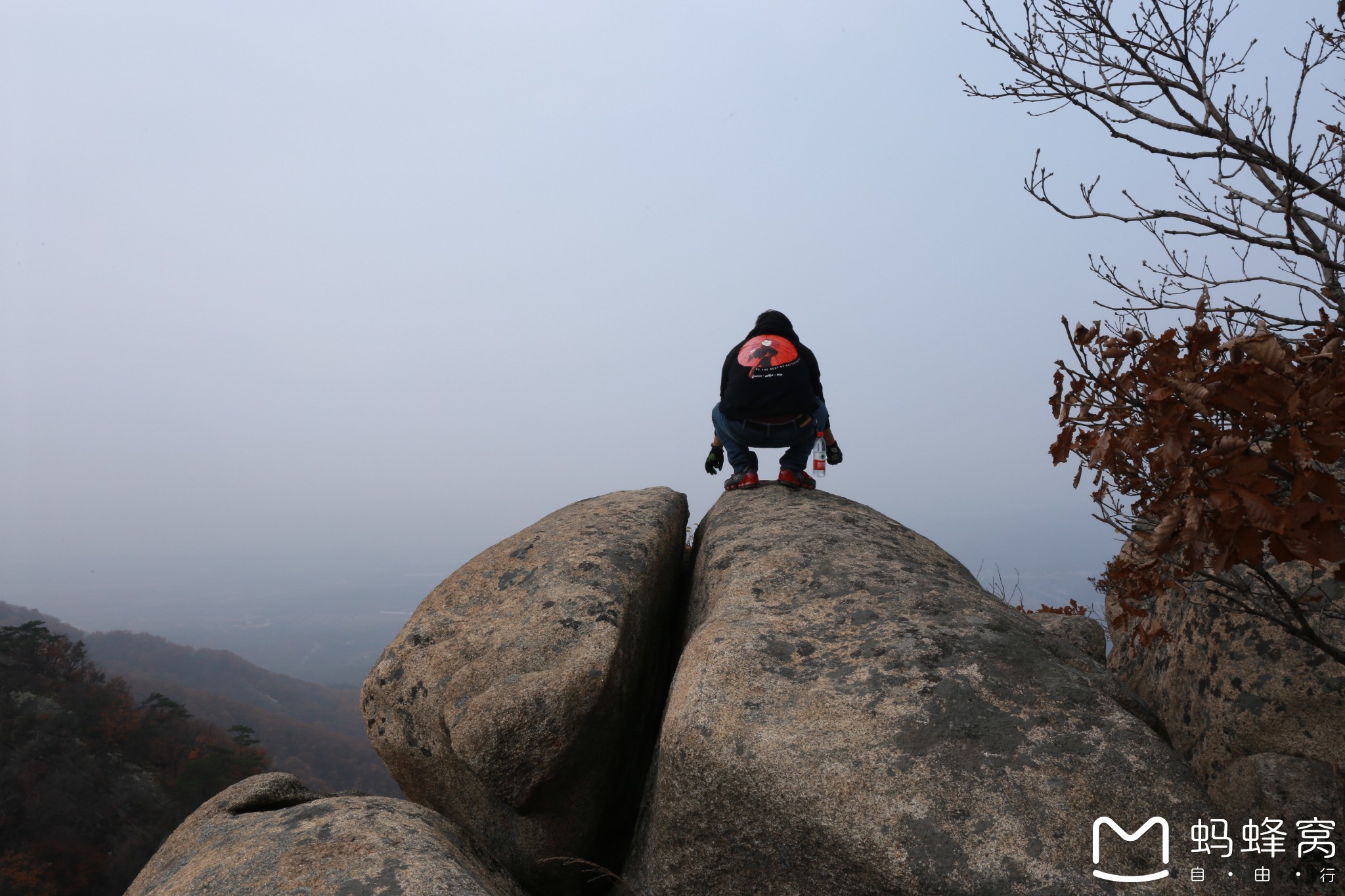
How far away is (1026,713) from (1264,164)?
4057 millimetres

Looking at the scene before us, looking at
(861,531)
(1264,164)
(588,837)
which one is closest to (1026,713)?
(861,531)

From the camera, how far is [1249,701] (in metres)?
5.66

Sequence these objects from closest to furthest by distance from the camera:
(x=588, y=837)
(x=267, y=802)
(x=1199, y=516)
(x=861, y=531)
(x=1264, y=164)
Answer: (x=1199, y=516) → (x=1264, y=164) → (x=267, y=802) → (x=588, y=837) → (x=861, y=531)

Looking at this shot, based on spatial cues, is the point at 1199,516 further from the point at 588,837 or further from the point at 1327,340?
the point at 588,837

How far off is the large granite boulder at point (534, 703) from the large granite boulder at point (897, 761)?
0.73 metres

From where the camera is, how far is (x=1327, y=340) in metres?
3.32

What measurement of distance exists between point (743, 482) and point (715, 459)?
2.11 ft

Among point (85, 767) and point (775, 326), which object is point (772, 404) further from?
point (85, 767)

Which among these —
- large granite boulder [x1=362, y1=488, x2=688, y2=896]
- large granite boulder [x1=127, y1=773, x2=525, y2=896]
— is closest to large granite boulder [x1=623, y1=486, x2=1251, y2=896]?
large granite boulder [x1=362, y1=488, x2=688, y2=896]

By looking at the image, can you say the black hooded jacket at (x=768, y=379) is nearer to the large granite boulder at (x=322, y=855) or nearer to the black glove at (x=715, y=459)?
the black glove at (x=715, y=459)

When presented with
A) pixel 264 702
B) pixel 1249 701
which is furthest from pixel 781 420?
pixel 264 702

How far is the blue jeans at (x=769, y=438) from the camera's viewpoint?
8.87 meters

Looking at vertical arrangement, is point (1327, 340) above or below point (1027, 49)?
below

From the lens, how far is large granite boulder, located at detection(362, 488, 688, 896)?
5.23m
